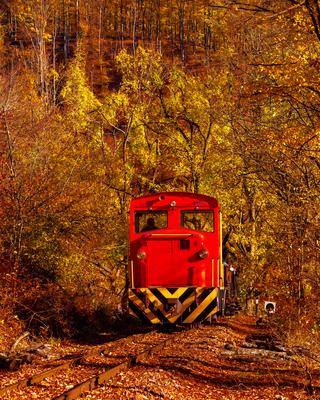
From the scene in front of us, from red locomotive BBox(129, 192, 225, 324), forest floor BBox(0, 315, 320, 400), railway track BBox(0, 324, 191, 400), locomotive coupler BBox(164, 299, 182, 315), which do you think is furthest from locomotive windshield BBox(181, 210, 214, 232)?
railway track BBox(0, 324, 191, 400)

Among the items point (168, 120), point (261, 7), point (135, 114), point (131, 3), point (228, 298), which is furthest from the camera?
point (131, 3)

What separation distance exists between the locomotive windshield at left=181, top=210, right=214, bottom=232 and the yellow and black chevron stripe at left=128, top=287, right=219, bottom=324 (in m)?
1.61

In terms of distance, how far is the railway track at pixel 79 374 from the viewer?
308 inches

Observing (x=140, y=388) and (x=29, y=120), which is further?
(x=29, y=120)

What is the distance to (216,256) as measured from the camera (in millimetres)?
Answer: 15023

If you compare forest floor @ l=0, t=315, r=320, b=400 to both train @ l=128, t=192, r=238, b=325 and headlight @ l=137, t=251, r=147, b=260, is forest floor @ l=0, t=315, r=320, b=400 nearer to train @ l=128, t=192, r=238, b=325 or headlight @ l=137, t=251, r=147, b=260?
train @ l=128, t=192, r=238, b=325

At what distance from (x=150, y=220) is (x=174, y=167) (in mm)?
10761

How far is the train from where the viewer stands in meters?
14.7

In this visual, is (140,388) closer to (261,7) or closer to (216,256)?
(261,7)

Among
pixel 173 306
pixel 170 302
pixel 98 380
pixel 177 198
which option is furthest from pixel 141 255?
pixel 98 380

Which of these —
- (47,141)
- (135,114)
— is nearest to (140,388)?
(47,141)

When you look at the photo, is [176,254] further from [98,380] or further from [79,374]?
[98,380]

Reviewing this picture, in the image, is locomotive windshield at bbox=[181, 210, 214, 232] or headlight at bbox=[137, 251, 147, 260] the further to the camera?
locomotive windshield at bbox=[181, 210, 214, 232]

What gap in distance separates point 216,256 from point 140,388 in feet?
23.2
